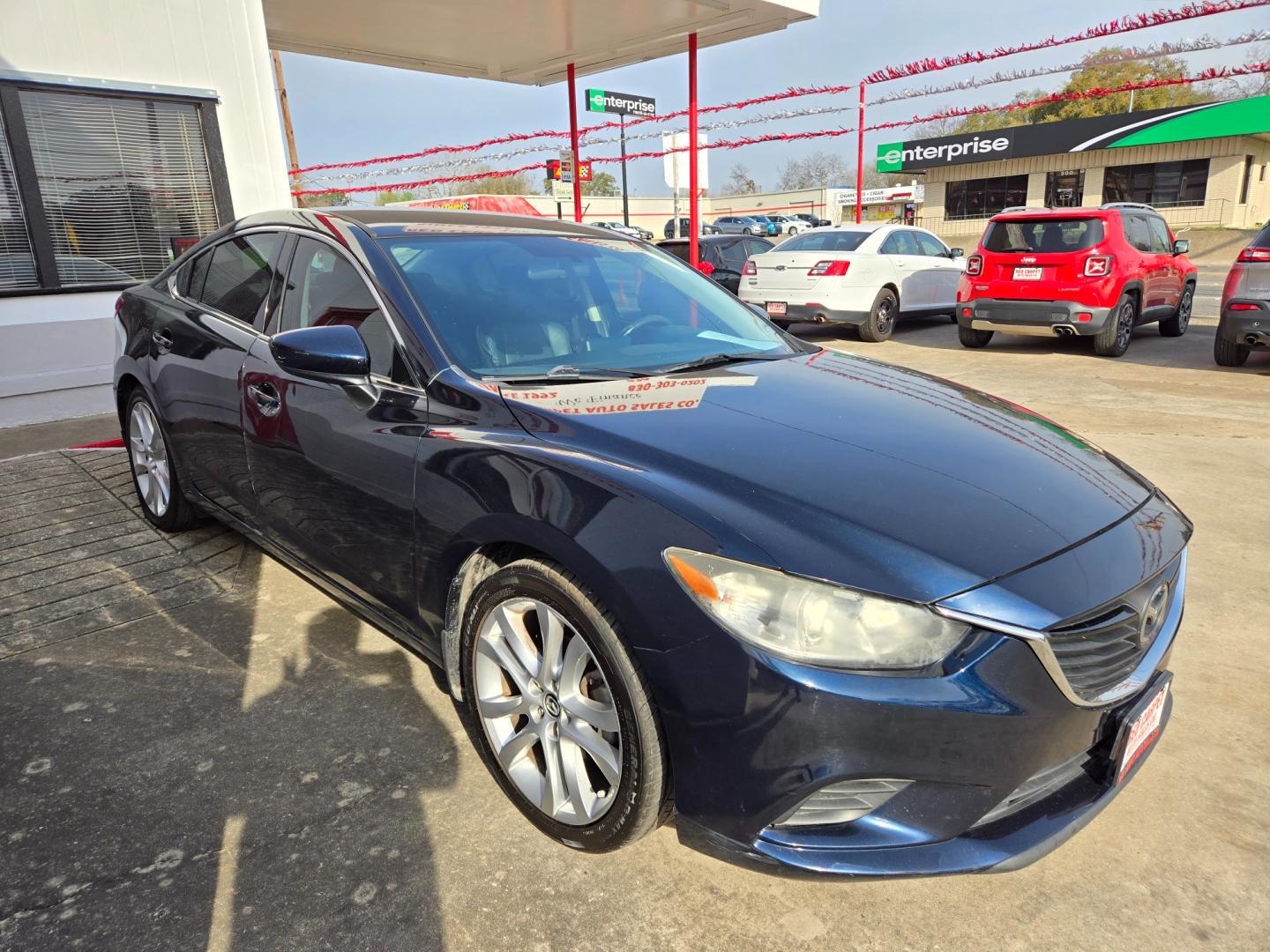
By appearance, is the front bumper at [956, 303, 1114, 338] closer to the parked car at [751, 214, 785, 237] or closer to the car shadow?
the car shadow

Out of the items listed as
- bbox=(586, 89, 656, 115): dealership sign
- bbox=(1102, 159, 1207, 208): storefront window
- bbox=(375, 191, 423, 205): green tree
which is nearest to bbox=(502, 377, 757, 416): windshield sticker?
bbox=(586, 89, 656, 115): dealership sign

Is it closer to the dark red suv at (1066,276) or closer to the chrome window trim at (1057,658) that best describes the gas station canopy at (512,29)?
the dark red suv at (1066,276)

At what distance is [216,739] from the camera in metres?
2.60

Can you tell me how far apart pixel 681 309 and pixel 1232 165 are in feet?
125

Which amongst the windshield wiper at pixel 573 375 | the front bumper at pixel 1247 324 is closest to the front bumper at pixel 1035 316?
the front bumper at pixel 1247 324

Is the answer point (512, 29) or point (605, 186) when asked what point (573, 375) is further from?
point (605, 186)

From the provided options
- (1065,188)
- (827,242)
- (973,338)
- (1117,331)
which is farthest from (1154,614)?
(1065,188)

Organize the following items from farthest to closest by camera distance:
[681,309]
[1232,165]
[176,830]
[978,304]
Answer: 1. [1232,165]
2. [978,304]
3. [681,309]
4. [176,830]

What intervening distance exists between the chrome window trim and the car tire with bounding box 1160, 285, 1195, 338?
10960 mm

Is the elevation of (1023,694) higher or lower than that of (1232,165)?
lower

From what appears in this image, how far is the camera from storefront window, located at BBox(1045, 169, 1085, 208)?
117ft

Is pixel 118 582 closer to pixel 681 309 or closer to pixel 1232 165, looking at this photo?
pixel 681 309

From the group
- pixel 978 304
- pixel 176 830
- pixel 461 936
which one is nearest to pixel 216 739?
pixel 176 830

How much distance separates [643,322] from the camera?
3.06m
